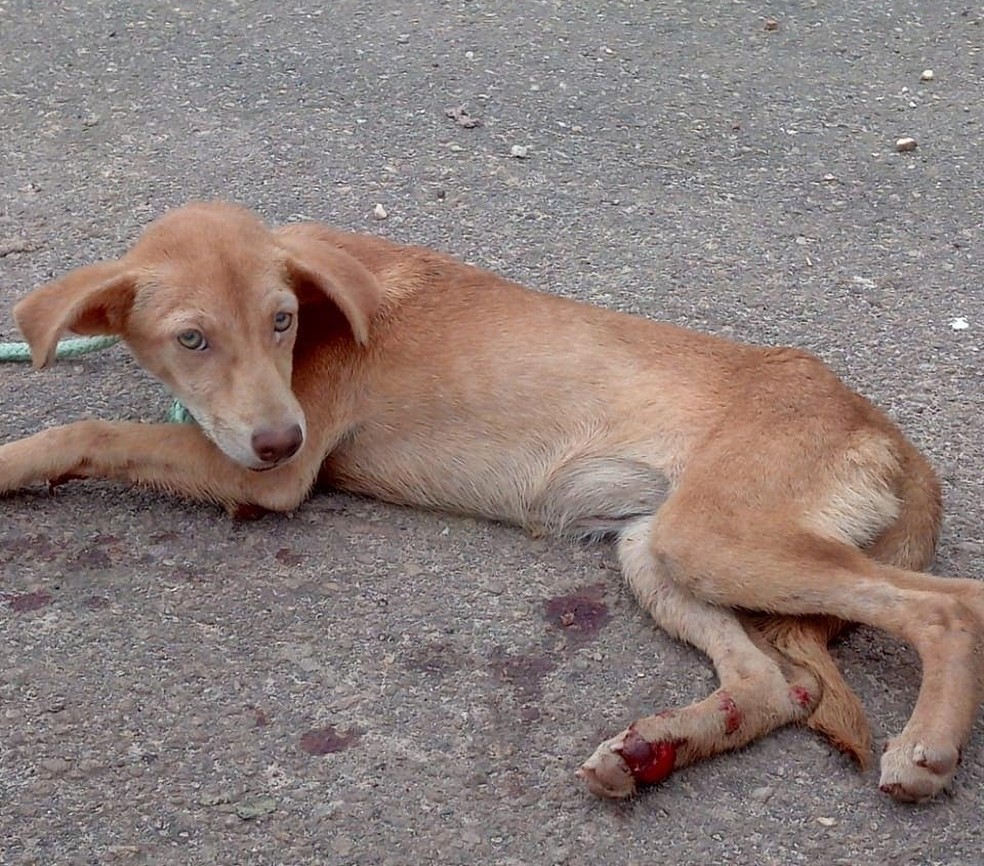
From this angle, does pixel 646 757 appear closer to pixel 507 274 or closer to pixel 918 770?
pixel 918 770

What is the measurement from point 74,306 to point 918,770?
2498 millimetres

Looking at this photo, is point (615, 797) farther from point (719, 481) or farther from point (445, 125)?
point (445, 125)

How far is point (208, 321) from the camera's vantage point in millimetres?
3863

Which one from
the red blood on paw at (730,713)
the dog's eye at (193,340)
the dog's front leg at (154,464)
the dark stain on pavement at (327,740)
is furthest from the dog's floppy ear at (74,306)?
the red blood on paw at (730,713)

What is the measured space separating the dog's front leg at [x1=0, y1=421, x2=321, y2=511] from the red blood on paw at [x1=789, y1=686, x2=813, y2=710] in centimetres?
155

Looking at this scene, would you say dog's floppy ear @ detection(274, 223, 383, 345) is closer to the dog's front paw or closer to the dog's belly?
the dog's belly

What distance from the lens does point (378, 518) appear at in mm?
4266

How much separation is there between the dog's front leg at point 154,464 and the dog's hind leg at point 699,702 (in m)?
1.04

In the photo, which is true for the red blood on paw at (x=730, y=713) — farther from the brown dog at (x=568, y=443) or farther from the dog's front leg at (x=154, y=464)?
the dog's front leg at (x=154, y=464)

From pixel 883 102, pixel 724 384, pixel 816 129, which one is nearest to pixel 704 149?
pixel 816 129

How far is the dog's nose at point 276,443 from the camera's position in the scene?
3.82 metres

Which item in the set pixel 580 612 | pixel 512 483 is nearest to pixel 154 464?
pixel 512 483

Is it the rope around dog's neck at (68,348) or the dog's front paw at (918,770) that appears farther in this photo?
the rope around dog's neck at (68,348)

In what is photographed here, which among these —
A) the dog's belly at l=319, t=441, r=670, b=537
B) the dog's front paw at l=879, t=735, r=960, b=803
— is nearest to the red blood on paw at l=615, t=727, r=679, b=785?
the dog's front paw at l=879, t=735, r=960, b=803
